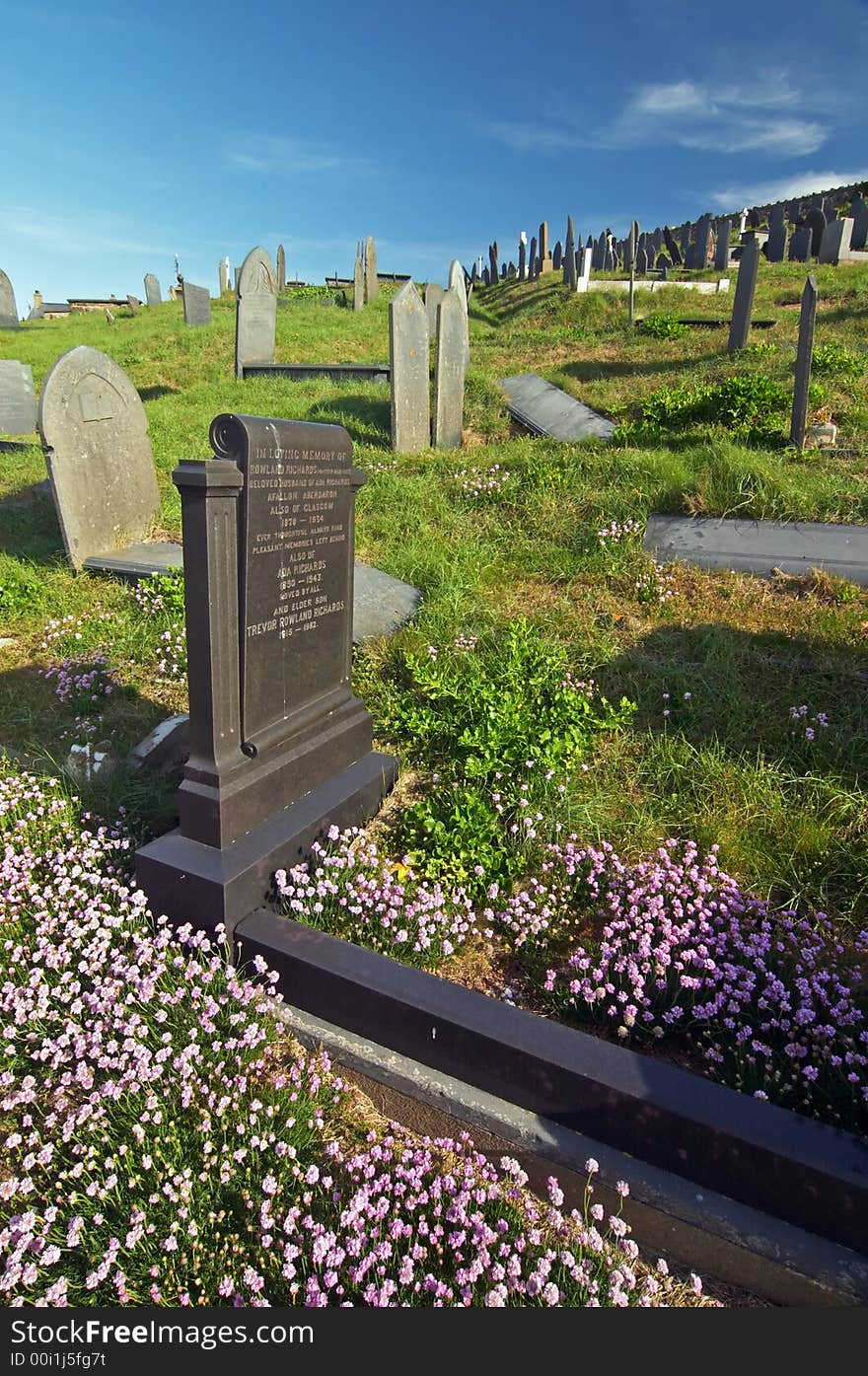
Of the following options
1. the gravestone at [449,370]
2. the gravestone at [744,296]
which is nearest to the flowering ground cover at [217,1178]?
the gravestone at [449,370]

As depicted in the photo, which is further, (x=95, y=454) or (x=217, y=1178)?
(x=95, y=454)

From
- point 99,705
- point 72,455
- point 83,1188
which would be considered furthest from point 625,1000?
point 72,455

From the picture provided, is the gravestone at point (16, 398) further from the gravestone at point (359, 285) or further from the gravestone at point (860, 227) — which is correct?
the gravestone at point (860, 227)

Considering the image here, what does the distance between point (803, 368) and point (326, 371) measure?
7.67m

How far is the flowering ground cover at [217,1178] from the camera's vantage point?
1.71 m

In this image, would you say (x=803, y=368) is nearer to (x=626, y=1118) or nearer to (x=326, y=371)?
(x=626, y=1118)

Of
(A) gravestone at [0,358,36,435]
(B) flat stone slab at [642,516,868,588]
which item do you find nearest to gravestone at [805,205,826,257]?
(B) flat stone slab at [642,516,868,588]

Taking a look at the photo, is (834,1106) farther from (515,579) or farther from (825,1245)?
(515,579)

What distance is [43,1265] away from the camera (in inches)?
68.8

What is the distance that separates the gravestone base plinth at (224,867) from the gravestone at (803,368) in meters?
5.74

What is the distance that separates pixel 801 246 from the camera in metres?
18.7

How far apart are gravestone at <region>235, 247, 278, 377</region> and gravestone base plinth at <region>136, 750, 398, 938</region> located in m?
11.4

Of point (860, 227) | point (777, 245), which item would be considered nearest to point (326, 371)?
point (860, 227)

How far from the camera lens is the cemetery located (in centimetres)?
185
